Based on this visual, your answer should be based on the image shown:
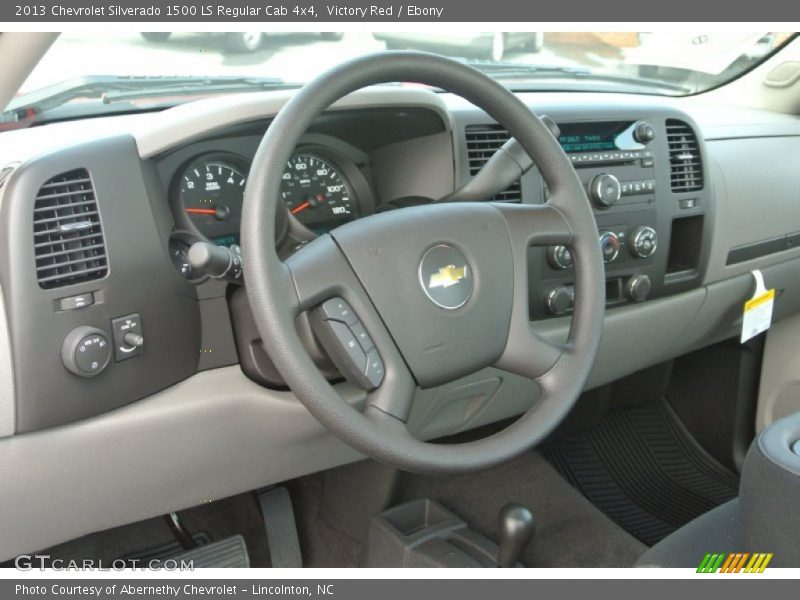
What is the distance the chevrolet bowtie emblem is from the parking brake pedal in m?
0.97

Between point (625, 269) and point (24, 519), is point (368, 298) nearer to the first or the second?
point (24, 519)

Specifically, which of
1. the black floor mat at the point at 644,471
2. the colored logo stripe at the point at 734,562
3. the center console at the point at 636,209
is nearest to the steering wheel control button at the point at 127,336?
the center console at the point at 636,209

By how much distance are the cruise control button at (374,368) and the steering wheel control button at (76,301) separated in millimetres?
427

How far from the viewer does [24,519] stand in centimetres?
127

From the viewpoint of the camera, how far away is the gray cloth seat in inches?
48.0

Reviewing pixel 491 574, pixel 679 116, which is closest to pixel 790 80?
pixel 679 116

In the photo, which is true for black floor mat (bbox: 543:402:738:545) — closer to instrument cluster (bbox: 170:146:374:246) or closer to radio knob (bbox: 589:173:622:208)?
radio knob (bbox: 589:173:622:208)

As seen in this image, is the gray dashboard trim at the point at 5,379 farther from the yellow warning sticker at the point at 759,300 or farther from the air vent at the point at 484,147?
the yellow warning sticker at the point at 759,300

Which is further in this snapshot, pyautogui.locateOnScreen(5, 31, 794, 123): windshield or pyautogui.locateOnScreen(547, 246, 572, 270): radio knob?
pyautogui.locateOnScreen(547, 246, 572, 270): radio knob

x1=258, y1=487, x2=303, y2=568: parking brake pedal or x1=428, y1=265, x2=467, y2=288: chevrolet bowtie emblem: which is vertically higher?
x1=428, y1=265, x2=467, y2=288: chevrolet bowtie emblem

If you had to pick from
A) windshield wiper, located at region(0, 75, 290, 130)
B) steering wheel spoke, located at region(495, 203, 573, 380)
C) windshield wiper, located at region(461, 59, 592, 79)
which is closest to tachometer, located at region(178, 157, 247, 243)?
windshield wiper, located at region(0, 75, 290, 130)

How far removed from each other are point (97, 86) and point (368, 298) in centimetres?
78

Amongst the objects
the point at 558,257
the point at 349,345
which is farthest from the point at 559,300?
the point at 349,345

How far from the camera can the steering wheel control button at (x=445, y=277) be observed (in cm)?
119
